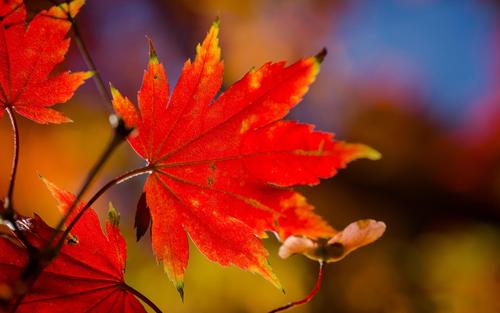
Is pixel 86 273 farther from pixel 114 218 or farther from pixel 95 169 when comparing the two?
pixel 95 169

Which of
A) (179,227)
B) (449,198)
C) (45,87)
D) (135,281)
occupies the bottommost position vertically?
(135,281)

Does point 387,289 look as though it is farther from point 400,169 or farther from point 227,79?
point 227,79

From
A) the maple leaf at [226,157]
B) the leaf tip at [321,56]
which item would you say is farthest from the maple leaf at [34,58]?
the leaf tip at [321,56]

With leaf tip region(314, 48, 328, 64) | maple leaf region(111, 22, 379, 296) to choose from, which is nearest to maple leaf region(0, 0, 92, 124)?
maple leaf region(111, 22, 379, 296)

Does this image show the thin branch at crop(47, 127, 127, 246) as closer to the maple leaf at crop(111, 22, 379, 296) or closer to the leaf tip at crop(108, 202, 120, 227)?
the maple leaf at crop(111, 22, 379, 296)

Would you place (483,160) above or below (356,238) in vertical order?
above

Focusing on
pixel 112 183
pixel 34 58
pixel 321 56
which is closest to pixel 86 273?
pixel 112 183

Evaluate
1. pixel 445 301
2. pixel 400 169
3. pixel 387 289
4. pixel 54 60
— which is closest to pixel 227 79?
pixel 400 169

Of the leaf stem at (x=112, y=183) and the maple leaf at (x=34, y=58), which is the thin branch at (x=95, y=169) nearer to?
the leaf stem at (x=112, y=183)
